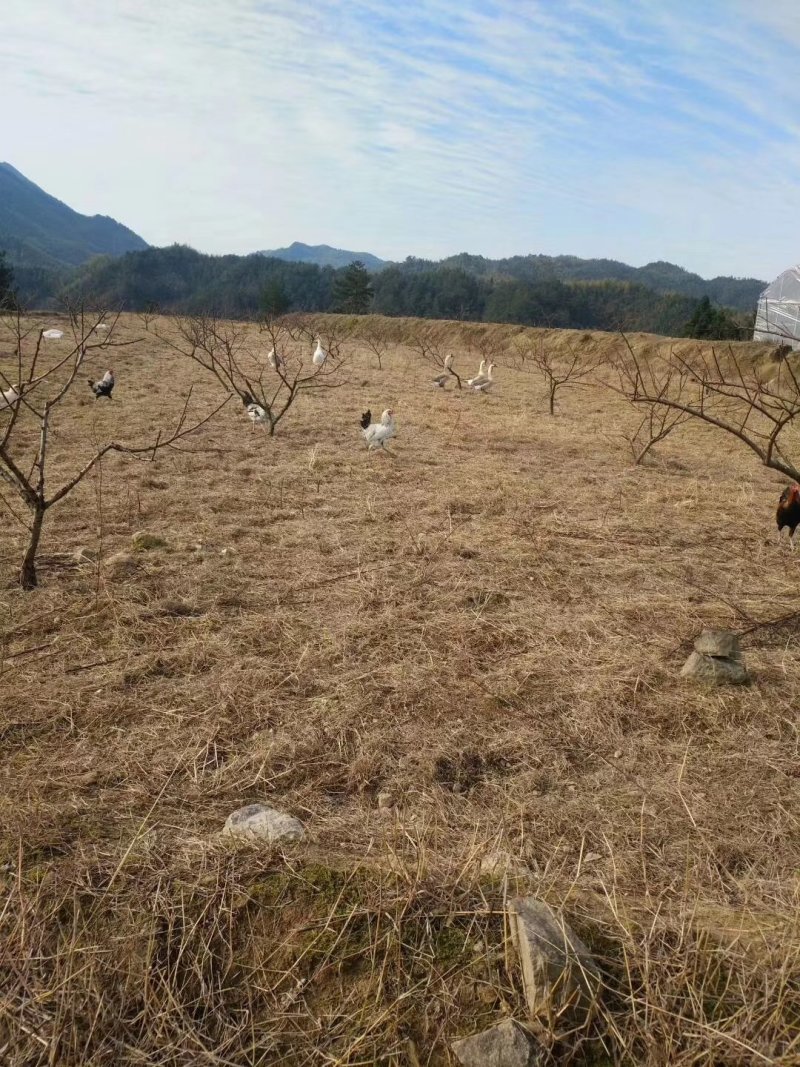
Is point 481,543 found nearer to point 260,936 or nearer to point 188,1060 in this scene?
point 260,936

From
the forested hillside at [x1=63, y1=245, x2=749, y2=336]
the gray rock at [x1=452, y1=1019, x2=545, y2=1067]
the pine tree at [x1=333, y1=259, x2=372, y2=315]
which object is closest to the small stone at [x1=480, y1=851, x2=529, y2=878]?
the gray rock at [x1=452, y1=1019, x2=545, y2=1067]

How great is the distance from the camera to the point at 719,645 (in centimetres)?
348

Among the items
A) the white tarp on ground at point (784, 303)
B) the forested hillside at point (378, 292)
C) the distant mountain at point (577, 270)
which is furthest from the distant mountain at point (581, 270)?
the white tarp on ground at point (784, 303)

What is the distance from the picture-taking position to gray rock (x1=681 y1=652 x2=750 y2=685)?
343 centimetres

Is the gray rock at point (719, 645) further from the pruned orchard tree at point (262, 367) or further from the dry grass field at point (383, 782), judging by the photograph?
the pruned orchard tree at point (262, 367)

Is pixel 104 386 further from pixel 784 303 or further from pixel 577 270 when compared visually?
pixel 577 270

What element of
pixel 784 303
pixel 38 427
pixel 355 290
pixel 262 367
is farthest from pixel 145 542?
pixel 355 290

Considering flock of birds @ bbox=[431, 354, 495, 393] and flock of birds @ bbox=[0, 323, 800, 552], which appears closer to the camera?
flock of birds @ bbox=[0, 323, 800, 552]

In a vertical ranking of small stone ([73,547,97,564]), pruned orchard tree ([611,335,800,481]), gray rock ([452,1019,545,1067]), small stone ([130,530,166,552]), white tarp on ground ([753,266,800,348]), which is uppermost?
white tarp on ground ([753,266,800,348])

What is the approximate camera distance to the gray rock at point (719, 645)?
3471 mm

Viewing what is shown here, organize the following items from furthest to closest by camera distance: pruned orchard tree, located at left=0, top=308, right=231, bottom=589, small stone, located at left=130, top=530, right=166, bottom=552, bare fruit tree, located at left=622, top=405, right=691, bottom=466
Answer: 1. bare fruit tree, located at left=622, top=405, right=691, bottom=466
2. small stone, located at left=130, top=530, right=166, bottom=552
3. pruned orchard tree, located at left=0, top=308, right=231, bottom=589

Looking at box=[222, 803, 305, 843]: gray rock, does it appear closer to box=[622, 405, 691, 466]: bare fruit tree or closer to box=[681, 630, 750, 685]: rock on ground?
box=[681, 630, 750, 685]: rock on ground

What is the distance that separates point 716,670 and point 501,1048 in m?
2.42

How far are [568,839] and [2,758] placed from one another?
228 centimetres
